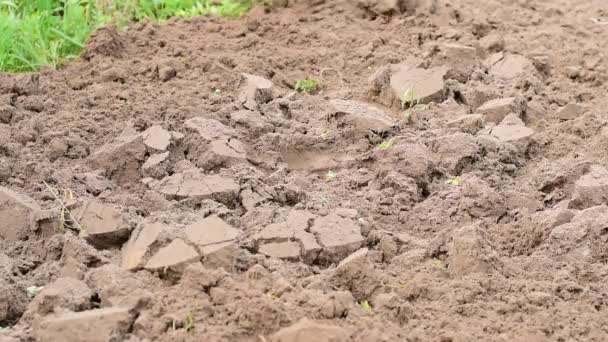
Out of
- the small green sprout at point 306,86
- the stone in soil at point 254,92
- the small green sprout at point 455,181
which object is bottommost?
the small green sprout at point 455,181

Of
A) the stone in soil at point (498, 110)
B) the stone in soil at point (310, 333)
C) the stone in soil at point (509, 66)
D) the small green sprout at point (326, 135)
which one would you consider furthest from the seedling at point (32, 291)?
the stone in soil at point (509, 66)

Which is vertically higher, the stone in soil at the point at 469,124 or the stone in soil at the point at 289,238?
the stone in soil at the point at 289,238

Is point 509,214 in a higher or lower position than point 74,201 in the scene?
A: lower

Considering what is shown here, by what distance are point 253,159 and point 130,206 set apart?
0.62 m

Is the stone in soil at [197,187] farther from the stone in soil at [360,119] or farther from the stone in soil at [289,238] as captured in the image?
the stone in soil at [360,119]

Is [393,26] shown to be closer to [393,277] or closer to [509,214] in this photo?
[509,214]

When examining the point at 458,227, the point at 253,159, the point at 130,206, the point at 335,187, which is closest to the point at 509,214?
the point at 458,227

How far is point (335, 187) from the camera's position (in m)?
3.45

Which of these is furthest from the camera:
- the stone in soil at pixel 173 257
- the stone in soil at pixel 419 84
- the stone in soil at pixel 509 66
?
the stone in soil at pixel 509 66

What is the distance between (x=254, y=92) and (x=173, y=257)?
1467 millimetres

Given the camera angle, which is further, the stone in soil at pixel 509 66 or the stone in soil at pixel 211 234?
the stone in soil at pixel 509 66

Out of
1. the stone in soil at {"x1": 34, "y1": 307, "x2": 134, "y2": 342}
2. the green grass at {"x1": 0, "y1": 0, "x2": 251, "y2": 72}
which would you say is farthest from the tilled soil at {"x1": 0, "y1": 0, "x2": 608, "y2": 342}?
the green grass at {"x1": 0, "y1": 0, "x2": 251, "y2": 72}

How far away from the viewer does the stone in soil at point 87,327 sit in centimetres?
240

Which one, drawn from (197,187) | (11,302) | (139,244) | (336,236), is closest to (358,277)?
(336,236)
